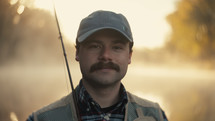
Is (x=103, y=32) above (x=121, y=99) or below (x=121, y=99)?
above

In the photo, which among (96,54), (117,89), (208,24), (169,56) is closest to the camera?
(96,54)

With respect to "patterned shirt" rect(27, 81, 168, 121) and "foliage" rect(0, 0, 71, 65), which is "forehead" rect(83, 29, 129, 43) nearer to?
"patterned shirt" rect(27, 81, 168, 121)

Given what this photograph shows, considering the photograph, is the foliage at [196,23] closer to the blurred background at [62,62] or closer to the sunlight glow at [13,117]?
the blurred background at [62,62]

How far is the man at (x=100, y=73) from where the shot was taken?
Result: 1.58 m

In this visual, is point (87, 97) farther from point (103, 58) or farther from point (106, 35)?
point (106, 35)

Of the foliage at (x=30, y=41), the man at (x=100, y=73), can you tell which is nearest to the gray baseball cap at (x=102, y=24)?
the man at (x=100, y=73)

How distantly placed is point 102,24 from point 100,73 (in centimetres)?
26

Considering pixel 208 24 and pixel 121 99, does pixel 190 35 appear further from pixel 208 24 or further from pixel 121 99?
pixel 121 99

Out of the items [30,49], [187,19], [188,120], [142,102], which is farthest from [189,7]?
[142,102]

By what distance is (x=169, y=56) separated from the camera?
3228cm

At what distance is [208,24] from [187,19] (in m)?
1.30

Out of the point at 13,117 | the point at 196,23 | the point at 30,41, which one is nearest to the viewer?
the point at 13,117

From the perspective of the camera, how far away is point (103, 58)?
1.58 meters

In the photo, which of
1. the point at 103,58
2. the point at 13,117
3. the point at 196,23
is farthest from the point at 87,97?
the point at 196,23
